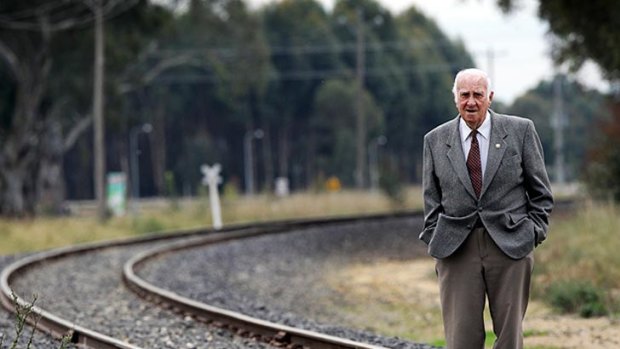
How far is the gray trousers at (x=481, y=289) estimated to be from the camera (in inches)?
227

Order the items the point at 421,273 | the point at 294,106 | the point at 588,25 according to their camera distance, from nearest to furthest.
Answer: the point at 421,273, the point at 588,25, the point at 294,106

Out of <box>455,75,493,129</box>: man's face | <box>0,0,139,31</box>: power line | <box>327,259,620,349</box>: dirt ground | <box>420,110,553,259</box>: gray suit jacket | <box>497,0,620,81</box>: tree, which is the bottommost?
<box>327,259,620,349</box>: dirt ground

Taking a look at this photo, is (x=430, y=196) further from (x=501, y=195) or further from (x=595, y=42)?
(x=595, y=42)

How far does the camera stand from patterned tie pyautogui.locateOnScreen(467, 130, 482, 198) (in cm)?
578

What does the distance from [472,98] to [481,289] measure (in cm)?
89

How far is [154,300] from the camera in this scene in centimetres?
1269

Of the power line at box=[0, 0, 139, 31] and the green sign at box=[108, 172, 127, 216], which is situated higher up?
the power line at box=[0, 0, 139, 31]

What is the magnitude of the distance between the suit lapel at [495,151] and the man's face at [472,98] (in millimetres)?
98

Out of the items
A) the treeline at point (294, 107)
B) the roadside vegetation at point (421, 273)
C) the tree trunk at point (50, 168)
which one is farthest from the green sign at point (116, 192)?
the treeline at point (294, 107)

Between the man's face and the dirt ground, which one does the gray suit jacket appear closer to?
the man's face

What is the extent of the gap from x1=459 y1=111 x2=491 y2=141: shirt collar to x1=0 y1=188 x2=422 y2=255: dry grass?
60.3ft

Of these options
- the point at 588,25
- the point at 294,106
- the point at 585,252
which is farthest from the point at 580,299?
the point at 294,106

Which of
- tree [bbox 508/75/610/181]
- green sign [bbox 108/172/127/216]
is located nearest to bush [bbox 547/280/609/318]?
green sign [bbox 108/172/127/216]

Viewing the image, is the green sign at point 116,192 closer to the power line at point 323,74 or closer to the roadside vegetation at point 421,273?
the roadside vegetation at point 421,273
